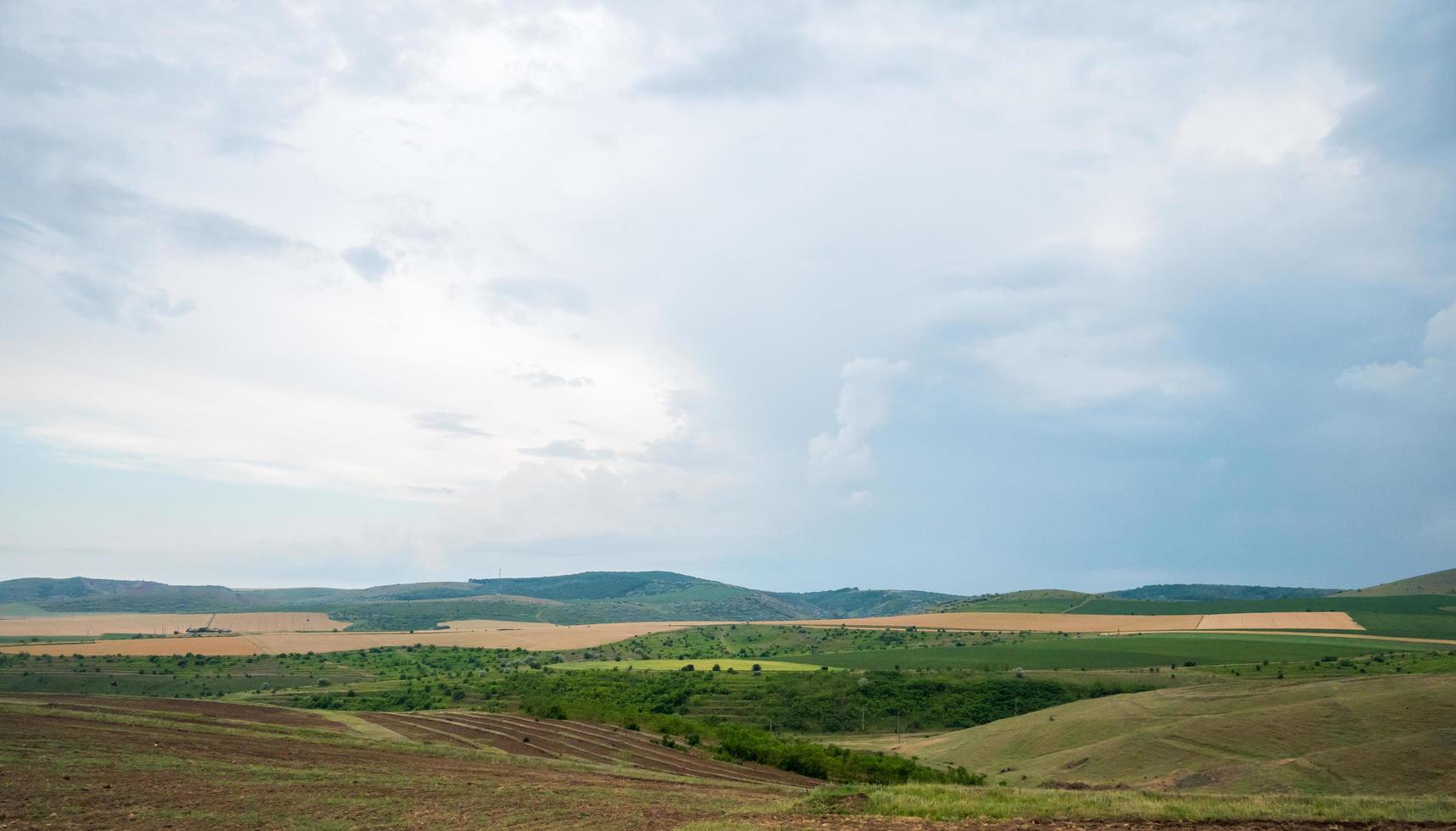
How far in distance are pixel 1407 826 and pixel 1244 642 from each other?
135564 mm

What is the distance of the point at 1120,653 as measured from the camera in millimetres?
130500

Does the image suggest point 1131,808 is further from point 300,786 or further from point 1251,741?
point 1251,741

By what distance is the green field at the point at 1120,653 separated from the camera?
120938 millimetres

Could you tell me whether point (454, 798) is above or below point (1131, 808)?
below

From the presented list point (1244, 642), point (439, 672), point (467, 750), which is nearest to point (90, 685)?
point (439, 672)

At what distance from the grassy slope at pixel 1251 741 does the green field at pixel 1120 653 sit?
53.6 metres

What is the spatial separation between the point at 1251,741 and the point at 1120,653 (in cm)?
8648

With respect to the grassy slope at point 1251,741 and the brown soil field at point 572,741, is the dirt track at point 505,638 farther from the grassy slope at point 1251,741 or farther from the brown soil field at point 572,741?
the grassy slope at point 1251,741

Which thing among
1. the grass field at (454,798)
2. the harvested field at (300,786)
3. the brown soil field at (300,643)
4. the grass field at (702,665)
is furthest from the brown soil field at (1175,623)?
the harvested field at (300,786)

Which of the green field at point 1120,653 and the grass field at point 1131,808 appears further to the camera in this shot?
the green field at point 1120,653

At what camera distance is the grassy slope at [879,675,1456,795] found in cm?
4206

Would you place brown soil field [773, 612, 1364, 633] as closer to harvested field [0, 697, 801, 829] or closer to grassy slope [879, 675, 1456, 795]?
grassy slope [879, 675, 1456, 795]

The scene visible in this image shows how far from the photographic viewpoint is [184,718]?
50.7m

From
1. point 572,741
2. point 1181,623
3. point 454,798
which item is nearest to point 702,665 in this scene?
point 572,741
